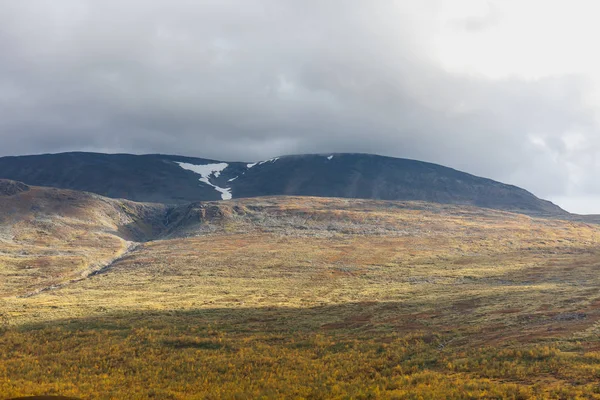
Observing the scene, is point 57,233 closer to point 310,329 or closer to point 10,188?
point 10,188

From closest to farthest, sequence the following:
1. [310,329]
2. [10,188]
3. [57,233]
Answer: [310,329]
[57,233]
[10,188]

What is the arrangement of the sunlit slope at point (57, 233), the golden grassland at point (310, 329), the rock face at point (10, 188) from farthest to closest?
the rock face at point (10, 188), the sunlit slope at point (57, 233), the golden grassland at point (310, 329)

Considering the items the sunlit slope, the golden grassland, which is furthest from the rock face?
the golden grassland

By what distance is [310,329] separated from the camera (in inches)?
1460

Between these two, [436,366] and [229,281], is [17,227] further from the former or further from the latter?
[436,366]

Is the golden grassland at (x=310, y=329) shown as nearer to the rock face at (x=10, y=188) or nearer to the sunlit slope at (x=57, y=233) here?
the sunlit slope at (x=57, y=233)

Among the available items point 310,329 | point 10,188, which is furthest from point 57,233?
point 310,329

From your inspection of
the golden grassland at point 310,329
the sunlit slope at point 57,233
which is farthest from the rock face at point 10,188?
the golden grassland at point 310,329

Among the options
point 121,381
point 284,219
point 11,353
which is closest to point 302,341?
point 121,381

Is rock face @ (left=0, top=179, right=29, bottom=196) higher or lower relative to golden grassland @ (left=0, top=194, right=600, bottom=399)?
higher

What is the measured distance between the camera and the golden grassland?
21.4 meters

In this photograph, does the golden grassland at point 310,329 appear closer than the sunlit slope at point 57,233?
Yes

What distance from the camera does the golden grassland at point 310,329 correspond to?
21.4 m

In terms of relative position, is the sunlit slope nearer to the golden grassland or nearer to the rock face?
the rock face
